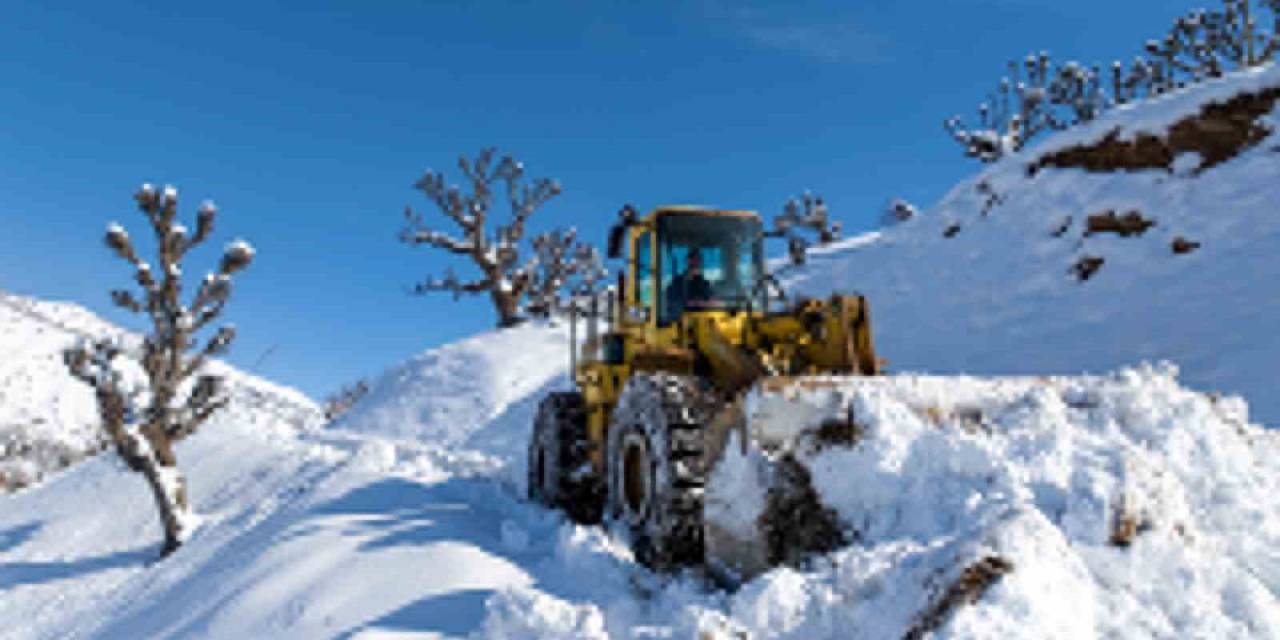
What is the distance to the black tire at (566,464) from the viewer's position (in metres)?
8.45

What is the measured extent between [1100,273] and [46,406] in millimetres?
81297

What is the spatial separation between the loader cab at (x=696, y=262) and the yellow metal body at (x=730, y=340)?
20 millimetres

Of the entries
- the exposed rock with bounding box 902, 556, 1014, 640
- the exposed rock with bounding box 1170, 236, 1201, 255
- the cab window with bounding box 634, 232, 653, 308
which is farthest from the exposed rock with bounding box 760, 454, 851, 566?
the exposed rock with bounding box 1170, 236, 1201, 255

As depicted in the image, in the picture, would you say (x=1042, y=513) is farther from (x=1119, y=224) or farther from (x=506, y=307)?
(x=506, y=307)

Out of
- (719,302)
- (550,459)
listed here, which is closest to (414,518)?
(550,459)

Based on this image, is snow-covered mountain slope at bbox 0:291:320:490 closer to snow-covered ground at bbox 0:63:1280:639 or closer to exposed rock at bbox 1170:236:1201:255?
snow-covered ground at bbox 0:63:1280:639

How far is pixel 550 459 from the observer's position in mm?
8742

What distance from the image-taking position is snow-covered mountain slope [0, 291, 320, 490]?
26562mm

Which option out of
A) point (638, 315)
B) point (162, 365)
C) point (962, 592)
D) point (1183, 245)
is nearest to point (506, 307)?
point (162, 365)

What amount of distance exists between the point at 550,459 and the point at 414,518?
2192 mm

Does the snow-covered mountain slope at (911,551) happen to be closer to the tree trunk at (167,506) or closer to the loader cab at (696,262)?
the loader cab at (696,262)

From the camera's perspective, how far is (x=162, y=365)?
12867 mm

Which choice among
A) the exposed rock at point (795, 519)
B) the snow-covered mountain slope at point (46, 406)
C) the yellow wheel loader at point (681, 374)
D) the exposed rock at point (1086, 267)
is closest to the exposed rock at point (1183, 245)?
the exposed rock at point (1086, 267)

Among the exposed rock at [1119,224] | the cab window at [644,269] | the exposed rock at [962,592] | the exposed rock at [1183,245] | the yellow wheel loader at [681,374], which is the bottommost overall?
the exposed rock at [962,592]
